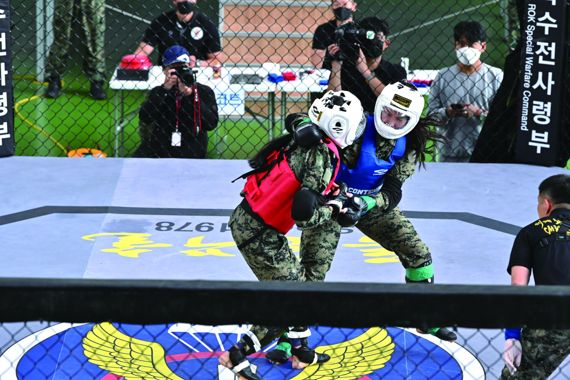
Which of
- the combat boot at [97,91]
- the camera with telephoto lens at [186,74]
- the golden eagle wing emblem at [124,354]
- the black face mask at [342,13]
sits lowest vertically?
the combat boot at [97,91]

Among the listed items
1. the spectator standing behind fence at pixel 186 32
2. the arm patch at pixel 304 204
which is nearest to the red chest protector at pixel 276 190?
the arm patch at pixel 304 204

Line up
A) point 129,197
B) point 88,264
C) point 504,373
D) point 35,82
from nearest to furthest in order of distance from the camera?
point 504,373, point 88,264, point 129,197, point 35,82

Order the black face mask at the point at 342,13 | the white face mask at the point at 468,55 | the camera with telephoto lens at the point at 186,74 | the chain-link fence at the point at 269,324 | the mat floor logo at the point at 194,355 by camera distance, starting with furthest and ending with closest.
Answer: the black face mask at the point at 342,13, the white face mask at the point at 468,55, the camera with telephoto lens at the point at 186,74, the mat floor logo at the point at 194,355, the chain-link fence at the point at 269,324

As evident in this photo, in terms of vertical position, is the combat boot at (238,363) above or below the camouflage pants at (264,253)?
below

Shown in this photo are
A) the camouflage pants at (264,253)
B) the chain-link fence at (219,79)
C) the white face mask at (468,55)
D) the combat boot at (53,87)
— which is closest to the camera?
the camouflage pants at (264,253)

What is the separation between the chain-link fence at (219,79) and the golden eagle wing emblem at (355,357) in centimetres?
268

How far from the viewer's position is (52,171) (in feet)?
25.4

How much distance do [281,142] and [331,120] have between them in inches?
10.4

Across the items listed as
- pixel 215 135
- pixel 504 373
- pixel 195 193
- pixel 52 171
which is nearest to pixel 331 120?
pixel 504 373

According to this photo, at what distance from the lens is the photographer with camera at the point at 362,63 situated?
7266 millimetres

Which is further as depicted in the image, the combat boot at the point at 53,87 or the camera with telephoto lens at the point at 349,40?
the combat boot at the point at 53,87

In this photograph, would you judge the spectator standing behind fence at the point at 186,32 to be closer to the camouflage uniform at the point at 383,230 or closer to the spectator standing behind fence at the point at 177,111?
the spectator standing behind fence at the point at 177,111

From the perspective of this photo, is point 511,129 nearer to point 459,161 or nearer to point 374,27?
point 459,161

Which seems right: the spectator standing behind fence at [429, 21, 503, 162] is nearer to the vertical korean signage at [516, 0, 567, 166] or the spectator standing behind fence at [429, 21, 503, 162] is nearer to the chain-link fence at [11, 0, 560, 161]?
the chain-link fence at [11, 0, 560, 161]
